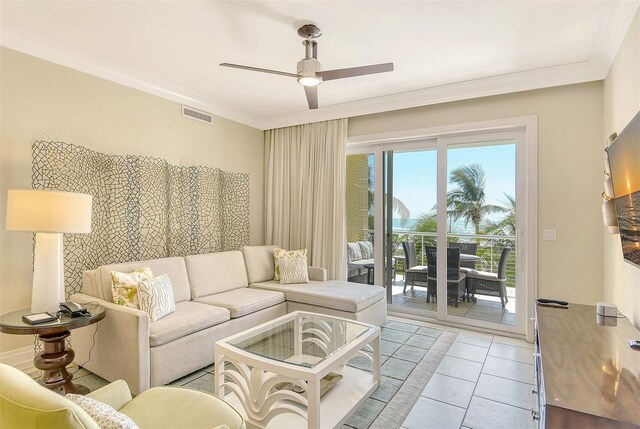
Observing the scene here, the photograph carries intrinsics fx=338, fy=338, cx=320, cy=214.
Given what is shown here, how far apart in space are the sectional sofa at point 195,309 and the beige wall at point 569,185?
180cm

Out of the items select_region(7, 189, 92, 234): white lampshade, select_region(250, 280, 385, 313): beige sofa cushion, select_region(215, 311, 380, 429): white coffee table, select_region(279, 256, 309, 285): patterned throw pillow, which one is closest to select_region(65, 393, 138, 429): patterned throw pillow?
select_region(215, 311, 380, 429): white coffee table

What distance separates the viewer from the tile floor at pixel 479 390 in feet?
7.11

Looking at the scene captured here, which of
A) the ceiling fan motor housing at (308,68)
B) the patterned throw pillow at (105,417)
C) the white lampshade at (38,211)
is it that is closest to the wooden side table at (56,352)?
the white lampshade at (38,211)

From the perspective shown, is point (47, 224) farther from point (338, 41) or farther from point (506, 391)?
point (506, 391)

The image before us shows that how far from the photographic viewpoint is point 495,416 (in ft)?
7.25

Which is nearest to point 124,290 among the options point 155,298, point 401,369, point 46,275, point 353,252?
point 155,298

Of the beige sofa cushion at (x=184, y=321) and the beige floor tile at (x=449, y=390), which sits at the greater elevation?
the beige sofa cushion at (x=184, y=321)

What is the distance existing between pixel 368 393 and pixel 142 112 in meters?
A: 3.48

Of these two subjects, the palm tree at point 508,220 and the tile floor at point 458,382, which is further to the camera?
the palm tree at point 508,220

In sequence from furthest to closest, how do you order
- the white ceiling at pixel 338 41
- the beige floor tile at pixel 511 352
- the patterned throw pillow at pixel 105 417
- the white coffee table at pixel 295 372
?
the beige floor tile at pixel 511 352
the white ceiling at pixel 338 41
the white coffee table at pixel 295 372
the patterned throw pillow at pixel 105 417

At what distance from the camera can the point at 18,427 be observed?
843mm

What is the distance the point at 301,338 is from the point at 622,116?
2828 millimetres

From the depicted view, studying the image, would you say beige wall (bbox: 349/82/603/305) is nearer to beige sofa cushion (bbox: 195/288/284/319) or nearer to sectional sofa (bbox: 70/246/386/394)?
sectional sofa (bbox: 70/246/386/394)

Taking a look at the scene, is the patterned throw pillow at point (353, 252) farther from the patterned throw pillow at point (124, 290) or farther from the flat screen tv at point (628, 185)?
the flat screen tv at point (628, 185)
